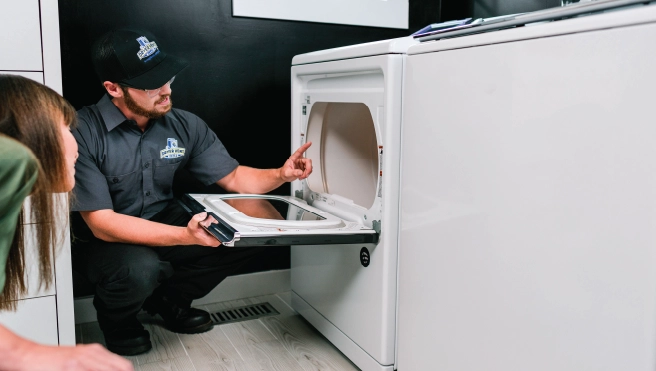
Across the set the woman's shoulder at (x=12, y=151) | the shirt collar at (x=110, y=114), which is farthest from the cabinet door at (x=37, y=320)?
the woman's shoulder at (x=12, y=151)

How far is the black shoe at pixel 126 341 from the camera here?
6.30 ft

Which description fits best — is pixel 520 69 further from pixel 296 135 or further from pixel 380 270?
pixel 296 135

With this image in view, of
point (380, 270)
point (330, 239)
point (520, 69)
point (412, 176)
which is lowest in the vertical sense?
point (380, 270)

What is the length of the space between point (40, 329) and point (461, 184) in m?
1.25

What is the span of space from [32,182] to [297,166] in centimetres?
129

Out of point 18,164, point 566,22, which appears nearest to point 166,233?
point 18,164

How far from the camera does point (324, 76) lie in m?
1.92

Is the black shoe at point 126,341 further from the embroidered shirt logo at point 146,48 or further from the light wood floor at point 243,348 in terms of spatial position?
the embroidered shirt logo at point 146,48

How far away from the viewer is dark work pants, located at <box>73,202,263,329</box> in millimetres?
1825

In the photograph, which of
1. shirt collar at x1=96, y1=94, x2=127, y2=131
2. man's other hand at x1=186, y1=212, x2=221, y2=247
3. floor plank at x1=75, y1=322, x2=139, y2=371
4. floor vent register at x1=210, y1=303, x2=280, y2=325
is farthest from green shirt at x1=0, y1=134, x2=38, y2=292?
floor vent register at x1=210, y1=303, x2=280, y2=325

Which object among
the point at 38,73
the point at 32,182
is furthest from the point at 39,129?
the point at 38,73

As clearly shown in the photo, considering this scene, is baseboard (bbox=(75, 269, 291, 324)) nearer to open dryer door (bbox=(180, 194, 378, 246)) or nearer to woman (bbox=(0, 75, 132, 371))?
open dryer door (bbox=(180, 194, 378, 246))

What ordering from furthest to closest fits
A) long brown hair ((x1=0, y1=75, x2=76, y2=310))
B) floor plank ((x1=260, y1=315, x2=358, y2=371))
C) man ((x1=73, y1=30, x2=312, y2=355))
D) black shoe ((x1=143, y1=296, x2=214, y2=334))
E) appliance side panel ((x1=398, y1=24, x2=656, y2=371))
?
black shoe ((x1=143, y1=296, x2=214, y2=334)) < floor plank ((x1=260, y1=315, x2=358, y2=371)) < man ((x1=73, y1=30, x2=312, y2=355)) < appliance side panel ((x1=398, y1=24, x2=656, y2=371)) < long brown hair ((x1=0, y1=75, x2=76, y2=310))

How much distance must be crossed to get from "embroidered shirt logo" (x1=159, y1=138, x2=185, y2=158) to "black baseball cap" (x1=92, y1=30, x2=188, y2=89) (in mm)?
234
